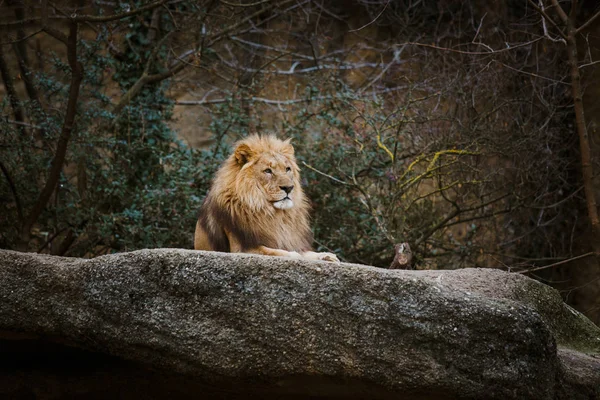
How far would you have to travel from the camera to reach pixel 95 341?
3.95m

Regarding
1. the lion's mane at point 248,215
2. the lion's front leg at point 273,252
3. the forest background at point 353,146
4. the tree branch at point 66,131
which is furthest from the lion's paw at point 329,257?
the tree branch at point 66,131

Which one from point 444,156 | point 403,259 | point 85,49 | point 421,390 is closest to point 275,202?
point 403,259

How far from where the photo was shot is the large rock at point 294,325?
11.4 ft

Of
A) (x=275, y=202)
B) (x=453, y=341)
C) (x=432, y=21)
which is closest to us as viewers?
(x=453, y=341)

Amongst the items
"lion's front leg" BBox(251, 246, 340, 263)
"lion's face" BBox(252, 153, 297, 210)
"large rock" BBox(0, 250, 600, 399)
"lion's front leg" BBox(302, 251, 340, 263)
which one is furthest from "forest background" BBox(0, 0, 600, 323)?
"large rock" BBox(0, 250, 600, 399)

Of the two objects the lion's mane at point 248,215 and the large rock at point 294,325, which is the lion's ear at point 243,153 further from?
the large rock at point 294,325

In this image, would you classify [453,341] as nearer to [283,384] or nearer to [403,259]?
[283,384]

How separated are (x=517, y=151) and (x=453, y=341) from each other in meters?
4.87

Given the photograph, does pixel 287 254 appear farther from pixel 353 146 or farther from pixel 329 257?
pixel 353 146

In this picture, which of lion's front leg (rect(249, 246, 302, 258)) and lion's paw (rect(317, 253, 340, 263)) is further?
lion's front leg (rect(249, 246, 302, 258))

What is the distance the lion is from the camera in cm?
492

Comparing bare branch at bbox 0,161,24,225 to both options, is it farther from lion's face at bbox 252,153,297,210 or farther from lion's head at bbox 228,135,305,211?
lion's face at bbox 252,153,297,210

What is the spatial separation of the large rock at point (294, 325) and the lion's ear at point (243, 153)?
148cm

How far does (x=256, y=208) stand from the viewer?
4965 millimetres
